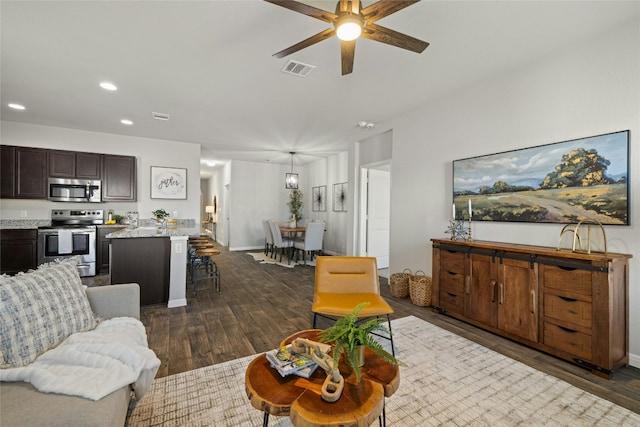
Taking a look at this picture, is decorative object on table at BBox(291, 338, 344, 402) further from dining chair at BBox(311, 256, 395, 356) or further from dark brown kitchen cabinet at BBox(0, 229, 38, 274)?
dark brown kitchen cabinet at BBox(0, 229, 38, 274)

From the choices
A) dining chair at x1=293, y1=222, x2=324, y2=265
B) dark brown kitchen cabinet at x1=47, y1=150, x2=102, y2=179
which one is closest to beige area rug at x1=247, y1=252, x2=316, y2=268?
dining chair at x1=293, y1=222, x2=324, y2=265

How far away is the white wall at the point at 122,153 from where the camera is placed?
4902mm

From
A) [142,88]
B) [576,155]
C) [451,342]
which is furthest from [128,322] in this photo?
[576,155]

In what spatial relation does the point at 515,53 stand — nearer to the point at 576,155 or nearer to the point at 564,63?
the point at 564,63

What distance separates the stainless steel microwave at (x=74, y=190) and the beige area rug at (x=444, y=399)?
463 cm

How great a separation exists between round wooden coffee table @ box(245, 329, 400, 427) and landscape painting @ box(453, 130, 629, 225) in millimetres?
2367

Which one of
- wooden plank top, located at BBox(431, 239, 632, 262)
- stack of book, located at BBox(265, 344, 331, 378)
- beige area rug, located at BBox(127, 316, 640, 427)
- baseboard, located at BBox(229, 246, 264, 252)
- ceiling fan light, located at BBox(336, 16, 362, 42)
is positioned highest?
ceiling fan light, located at BBox(336, 16, 362, 42)

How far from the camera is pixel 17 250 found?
459 cm

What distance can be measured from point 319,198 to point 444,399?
658cm

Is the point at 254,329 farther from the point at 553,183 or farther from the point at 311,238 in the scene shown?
the point at 311,238

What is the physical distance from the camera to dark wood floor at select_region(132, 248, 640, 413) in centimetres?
213

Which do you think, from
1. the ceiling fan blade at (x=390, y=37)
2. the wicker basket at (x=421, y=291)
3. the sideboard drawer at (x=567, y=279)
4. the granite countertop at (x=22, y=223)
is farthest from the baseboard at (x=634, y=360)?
the granite countertop at (x=22, y=223)

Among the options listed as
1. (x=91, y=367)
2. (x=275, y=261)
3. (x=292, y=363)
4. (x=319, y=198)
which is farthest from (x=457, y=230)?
(x=319, y=198)

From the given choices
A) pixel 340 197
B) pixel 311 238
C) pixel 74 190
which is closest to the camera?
pixel 74 190
